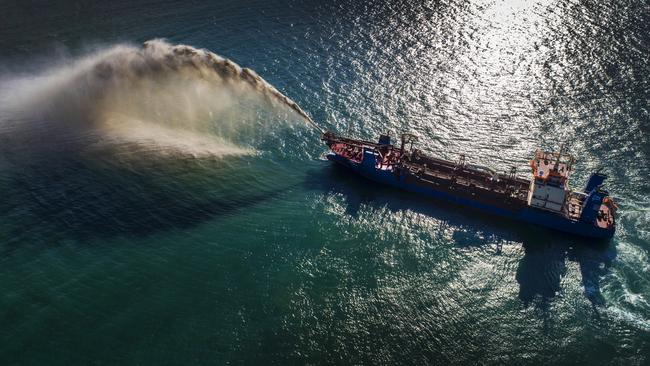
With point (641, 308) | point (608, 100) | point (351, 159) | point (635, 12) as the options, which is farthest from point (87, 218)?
point (635, 12)

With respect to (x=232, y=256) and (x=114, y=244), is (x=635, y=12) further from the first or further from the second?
(x=114, y=244)

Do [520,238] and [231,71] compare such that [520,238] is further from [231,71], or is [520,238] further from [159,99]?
[159,99]

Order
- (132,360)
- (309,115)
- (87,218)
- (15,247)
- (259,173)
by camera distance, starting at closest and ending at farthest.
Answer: (132,360), (15,247), (87,218), (259,173), (309,115)

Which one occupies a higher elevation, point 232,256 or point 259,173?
point 259,173

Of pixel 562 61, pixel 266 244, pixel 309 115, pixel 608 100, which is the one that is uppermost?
pixel 562 61

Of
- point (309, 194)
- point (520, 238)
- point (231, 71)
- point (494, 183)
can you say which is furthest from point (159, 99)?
point (520, 238)

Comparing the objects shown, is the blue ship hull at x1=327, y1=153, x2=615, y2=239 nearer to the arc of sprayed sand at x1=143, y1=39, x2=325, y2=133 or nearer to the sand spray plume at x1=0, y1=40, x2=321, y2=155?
the arc of sprayed sand at x1=143, y1=39, x2=325, y2=133

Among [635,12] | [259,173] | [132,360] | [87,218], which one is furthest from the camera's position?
[635,12]

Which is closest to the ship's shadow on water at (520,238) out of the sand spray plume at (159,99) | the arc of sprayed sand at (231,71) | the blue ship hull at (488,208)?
the blue ship hull at (488,208)
